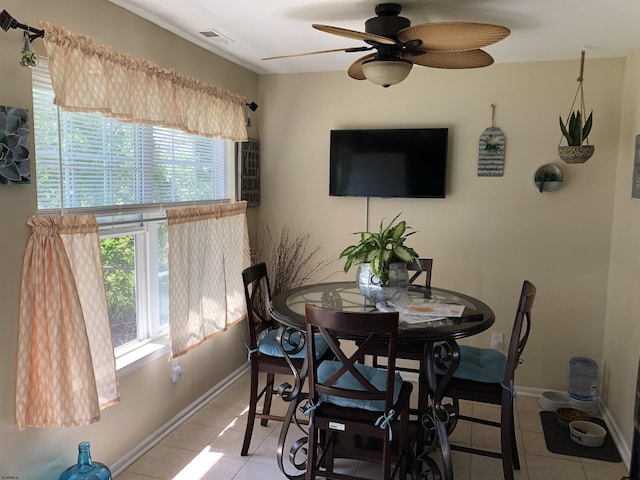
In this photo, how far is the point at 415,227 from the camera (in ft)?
12.8

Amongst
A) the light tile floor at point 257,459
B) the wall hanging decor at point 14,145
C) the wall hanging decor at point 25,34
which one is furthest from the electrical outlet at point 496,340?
the wall hanging decor at point 25,34

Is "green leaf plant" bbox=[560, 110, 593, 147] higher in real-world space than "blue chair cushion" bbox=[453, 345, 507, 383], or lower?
higher

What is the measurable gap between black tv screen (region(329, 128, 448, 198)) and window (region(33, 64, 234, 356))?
101cm

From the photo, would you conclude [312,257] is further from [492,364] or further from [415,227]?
[492,364]

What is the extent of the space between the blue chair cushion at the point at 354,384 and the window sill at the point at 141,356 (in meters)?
1.01

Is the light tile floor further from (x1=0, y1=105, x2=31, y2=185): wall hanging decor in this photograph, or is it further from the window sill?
(x1=0, y1=105, x2=31, y2=185): wall hanging decor

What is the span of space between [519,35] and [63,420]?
9.90 ft

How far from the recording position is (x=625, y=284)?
3.15 metres

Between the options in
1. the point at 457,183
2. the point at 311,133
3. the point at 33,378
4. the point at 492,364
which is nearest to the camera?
the point at 33,378

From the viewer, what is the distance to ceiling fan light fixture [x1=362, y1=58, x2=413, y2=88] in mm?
2354

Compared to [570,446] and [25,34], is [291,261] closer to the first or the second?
[570,446]

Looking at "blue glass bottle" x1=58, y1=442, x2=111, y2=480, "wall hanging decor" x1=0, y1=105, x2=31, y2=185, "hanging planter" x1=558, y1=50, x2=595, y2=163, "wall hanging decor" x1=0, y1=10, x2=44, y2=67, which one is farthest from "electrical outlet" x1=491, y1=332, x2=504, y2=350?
"wall hanging decor" x1=0, y1=10, x2=44, y2=67

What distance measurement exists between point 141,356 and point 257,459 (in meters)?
0.85

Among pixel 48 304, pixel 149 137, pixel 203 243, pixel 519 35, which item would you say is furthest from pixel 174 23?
pixel 519 35
